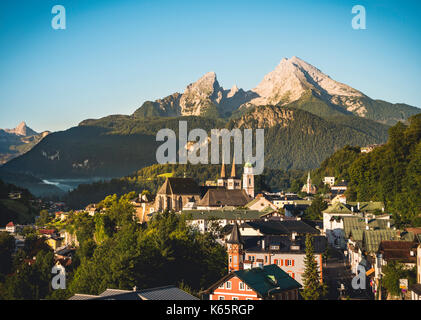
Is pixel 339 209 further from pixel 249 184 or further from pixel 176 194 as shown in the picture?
pixel 176 194

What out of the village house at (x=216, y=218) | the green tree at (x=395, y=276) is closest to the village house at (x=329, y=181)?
the village house at (x=216, y=218)

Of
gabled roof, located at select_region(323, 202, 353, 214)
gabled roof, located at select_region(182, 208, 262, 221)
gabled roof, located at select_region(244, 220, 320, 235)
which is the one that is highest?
gabled roof, located at select_region(323, 202, 353, 214)

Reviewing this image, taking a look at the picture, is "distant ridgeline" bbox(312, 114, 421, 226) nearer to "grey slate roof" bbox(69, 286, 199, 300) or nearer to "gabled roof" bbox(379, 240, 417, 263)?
"gabled roof" bbox(379, 240, 417, 263)

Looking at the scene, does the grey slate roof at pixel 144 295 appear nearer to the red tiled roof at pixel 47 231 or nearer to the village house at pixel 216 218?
the village house at pixel 216 218

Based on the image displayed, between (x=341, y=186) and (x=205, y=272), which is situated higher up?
(x=341, y=186)

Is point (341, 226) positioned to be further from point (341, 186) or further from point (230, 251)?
point (341, 186)

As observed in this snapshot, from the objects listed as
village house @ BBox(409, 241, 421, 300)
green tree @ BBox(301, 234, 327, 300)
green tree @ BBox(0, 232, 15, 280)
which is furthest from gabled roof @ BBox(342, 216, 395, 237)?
green tree @ BBox(0, 232, 15, 280)
